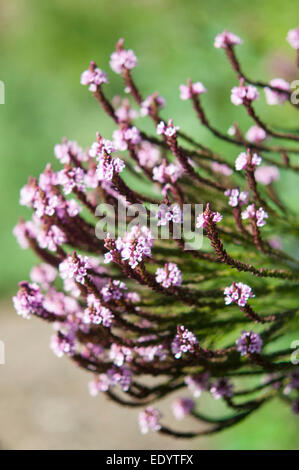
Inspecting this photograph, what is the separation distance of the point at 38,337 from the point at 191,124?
160 inches

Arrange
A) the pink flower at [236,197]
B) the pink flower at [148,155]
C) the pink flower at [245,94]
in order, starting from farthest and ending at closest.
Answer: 1. the pink flower at [148,155]
2. the pink flower at [245,94]
3. the pink flower at [236,197]

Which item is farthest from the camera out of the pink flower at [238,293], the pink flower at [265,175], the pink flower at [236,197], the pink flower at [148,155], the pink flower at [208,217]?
the pink flower at [265,175]

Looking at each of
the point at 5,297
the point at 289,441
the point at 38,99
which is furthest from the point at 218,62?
the point at 5,297

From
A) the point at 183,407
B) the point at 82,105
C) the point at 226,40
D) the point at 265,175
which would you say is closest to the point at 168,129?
the point at 226,40

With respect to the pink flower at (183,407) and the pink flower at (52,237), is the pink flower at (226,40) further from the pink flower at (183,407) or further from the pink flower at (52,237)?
the pink flower at (183,407)

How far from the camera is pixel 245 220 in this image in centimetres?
204

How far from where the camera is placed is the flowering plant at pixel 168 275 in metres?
1.83

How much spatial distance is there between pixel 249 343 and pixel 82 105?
7.29 m

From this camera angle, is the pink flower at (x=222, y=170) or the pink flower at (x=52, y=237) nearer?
the pink flower at (x=52, y=237)

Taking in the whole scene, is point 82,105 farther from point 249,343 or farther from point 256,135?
point 249,343

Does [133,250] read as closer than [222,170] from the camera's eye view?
Yes

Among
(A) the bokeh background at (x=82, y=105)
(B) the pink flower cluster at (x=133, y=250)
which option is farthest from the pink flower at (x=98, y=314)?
(A) the bokeh background at (x=82, y=105)

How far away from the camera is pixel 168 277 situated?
1.82 metres
